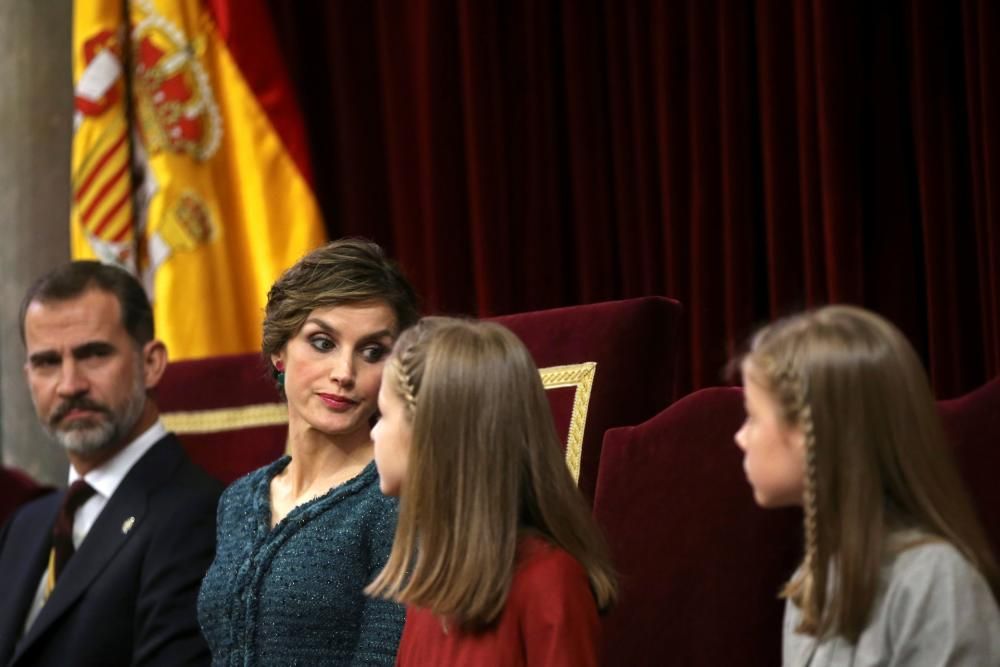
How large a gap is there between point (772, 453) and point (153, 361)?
2.01 m

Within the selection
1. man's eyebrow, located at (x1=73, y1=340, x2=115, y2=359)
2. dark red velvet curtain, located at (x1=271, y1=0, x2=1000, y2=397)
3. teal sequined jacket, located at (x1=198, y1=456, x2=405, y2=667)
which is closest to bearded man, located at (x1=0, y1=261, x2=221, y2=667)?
man's eyebrow, located at (x1=73, y1=340, x2=115, y2=359)

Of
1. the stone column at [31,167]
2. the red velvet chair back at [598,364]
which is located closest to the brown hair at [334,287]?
the red velvet chair back at [598,364]

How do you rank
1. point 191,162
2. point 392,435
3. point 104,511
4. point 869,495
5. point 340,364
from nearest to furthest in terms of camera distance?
point 869,495 < point 392,435 < point 340,364 < point 104,511 < point 191,162

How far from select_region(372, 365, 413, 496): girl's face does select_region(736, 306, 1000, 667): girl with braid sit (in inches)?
20.5

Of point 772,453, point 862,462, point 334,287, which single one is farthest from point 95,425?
point 862,462

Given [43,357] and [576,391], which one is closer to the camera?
[576,391]

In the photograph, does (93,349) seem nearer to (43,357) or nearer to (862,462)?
(43,357)

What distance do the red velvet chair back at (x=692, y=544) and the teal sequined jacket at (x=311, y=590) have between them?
1.24ft

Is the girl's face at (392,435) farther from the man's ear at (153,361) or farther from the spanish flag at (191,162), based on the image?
the spanish flag at (191,162)

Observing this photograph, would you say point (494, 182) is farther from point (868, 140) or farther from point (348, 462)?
point (348, 462)

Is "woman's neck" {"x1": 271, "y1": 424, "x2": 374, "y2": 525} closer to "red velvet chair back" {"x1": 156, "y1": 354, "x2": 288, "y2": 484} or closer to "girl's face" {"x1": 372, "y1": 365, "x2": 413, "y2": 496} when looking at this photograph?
"girl's face" {"x1": 372, "y1": 365, "x2": 413, "y2": 496}

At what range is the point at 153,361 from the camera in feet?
11.5

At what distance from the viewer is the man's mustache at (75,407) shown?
3361 mm

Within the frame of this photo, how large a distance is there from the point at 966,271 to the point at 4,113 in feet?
9.40
